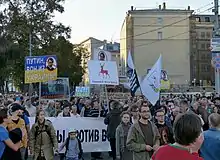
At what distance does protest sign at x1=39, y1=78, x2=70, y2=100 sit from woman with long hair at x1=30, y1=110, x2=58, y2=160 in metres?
11.3

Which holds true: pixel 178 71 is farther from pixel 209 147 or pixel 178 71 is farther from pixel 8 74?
pixel 209 147

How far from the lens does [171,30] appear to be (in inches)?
3228

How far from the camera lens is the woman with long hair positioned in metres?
9.34

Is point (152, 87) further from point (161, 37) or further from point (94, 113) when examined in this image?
point (161, 37)

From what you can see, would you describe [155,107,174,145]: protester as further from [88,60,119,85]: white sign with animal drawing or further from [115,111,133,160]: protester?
[88,60,119,85]: white sign with animal drawing

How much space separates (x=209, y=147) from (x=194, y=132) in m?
1.87

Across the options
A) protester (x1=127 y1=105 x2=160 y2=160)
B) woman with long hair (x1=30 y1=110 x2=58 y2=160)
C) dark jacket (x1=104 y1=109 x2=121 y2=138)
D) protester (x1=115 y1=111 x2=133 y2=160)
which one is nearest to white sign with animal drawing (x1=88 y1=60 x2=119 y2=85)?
dark jacket (x1=104 y1=109 x2=121 y2=138)

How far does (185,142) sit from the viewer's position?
147 inches

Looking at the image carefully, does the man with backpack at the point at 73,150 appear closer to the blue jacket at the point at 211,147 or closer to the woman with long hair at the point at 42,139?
the woman with long hair at the point at 42,139

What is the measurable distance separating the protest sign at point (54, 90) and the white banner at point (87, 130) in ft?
22.3

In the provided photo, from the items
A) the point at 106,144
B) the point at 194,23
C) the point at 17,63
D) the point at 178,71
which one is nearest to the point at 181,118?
the point at 106,144

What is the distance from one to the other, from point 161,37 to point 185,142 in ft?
262

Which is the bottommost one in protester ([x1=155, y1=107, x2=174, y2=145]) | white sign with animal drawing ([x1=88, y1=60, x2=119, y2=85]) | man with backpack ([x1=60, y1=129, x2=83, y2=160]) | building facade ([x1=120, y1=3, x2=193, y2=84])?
man with backpack ([x1=60, y1=129, x2=83, y2=160])

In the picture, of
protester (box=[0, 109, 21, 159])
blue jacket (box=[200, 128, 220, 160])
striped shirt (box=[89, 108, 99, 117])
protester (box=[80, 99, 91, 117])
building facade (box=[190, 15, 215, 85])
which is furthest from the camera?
building facade (box=[190, 15, 215, 85])
